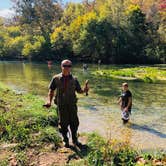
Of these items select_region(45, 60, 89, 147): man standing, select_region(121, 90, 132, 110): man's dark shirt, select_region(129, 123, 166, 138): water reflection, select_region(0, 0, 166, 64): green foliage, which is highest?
select_region(0, 0, 166, 64): green foliage

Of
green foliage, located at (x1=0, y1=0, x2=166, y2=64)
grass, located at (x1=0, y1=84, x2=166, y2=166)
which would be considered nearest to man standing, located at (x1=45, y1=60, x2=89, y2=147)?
grass, located at (x1=0, y1=84, x2=166, y2=166)

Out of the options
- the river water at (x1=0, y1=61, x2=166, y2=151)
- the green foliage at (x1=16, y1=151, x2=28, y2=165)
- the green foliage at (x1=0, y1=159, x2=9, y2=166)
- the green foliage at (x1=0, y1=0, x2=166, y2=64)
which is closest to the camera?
the green foliage at (x1=0, y1=159, x2=9, y2=166)

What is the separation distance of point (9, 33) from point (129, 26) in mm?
58937

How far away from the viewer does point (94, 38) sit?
68.1 meters

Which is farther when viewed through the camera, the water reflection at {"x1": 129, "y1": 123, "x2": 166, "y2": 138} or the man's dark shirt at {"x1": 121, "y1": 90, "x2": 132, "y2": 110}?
the man's dark shirt at {"x1": 121, "y1": 90, "x2": 132, "y2": 110}

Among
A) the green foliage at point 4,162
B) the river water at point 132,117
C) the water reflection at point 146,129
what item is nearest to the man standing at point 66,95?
the river water at point 132,117

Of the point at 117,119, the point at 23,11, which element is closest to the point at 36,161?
the point at 117,119

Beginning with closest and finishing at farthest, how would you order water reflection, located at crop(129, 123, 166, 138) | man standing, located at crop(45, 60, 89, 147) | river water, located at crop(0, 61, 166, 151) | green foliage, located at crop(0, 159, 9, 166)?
1. green foliage, located at crop(0, 159, 9, 166)
2. man standing, located at crop(45, 60, 89, 147)
3. river water, located at crop(0, 61, 166, 151)
4. water reflection, located at crop(129, 123, 166, 138)

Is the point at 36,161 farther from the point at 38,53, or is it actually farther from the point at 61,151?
the point at 38,53

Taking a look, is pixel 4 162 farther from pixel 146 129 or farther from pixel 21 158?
pixel 146 129

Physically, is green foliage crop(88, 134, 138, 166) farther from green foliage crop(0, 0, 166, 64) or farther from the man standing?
green foliage crop(0, 0, 166, 64)

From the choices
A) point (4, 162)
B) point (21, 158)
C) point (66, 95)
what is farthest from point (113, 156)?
point (4, 162)

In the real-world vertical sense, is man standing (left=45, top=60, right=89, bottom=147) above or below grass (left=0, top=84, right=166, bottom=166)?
above

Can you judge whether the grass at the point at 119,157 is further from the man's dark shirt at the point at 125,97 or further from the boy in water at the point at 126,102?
the man's dark shirt at the point at 125,97
